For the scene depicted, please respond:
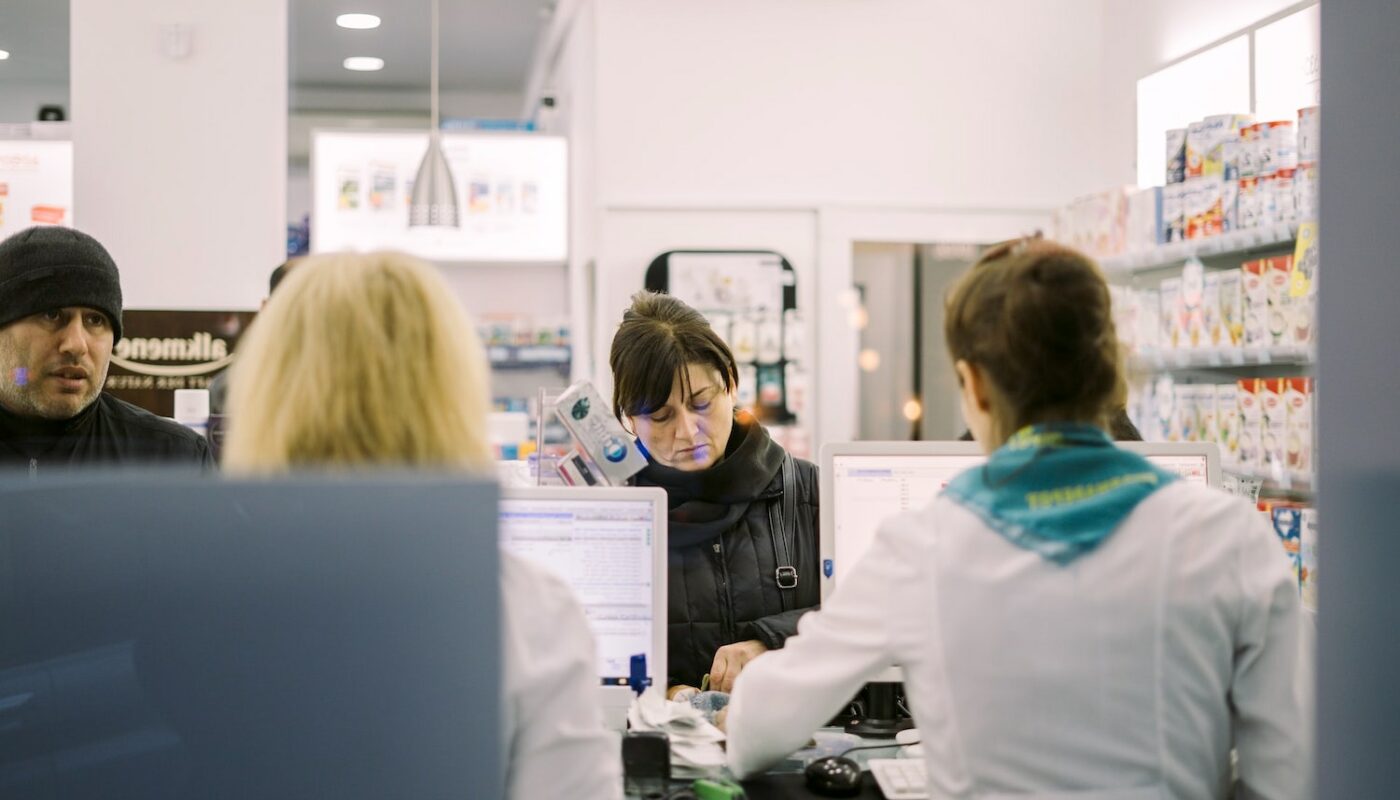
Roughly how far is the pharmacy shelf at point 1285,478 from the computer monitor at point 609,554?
2.43 meters

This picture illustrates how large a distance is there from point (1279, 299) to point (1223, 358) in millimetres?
387

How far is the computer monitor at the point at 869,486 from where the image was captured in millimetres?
2432

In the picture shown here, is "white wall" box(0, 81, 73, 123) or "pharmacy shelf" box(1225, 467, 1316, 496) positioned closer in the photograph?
"pharmacy shelf" box(1225, 467, 1316, 496)

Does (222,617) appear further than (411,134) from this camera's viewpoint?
No

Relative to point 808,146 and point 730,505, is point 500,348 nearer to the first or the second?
point 808,146

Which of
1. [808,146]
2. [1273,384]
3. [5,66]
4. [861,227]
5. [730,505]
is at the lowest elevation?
[730,505]

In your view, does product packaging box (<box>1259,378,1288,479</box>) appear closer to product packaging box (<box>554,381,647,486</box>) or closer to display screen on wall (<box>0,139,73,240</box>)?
product packaging box (<box>554,381,647,486</box>)

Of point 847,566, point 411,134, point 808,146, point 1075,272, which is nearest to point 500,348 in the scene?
point 411,134

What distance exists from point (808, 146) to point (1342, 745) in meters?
5.05

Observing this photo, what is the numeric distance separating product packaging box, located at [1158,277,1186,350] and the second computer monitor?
2494 millimetres

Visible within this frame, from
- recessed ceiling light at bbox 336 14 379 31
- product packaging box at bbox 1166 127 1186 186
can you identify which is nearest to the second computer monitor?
product packaging box at bbox 1166 127 1186 186

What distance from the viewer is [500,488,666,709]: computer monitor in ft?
7.27

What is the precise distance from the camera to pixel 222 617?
1276 millimetres

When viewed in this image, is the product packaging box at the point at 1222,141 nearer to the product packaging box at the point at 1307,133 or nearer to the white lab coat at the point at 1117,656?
the product packaging box at the point at 1307,133
